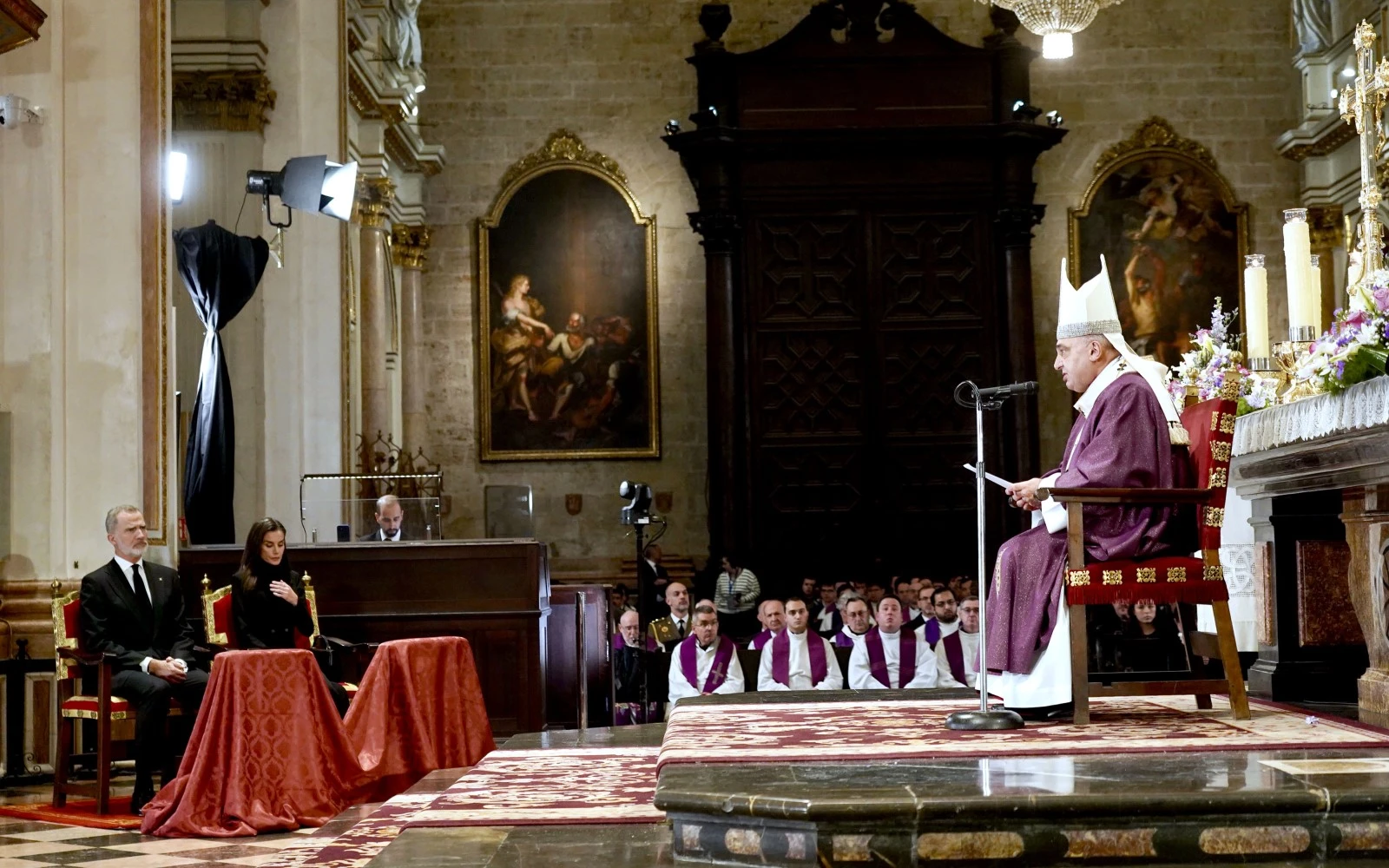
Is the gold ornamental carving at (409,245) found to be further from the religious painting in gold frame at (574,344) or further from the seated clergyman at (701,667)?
the seated clergyman at (701,667)

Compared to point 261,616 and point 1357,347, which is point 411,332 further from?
point 1357,347

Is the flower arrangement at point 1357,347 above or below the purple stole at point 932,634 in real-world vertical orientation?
above

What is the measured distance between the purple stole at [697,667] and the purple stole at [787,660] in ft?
1.11

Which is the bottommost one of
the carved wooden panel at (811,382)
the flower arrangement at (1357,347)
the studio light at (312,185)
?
the flower arrangement at (1357,347)

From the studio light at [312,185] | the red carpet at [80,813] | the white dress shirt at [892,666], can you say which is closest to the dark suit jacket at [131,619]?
the red carpet at [80,813]

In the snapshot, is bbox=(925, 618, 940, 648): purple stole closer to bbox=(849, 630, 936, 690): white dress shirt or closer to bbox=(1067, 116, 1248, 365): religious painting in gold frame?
bbox=(849, 630, 936, 690): white dress shirt

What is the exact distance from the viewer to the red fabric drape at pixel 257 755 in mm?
6969

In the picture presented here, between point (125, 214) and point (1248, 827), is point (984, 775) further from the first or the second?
point (125, 214)

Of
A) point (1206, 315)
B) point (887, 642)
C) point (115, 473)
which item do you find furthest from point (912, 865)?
point (1206, 315)

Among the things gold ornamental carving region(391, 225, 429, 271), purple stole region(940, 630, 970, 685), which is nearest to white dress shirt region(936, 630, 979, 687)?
purple stole region(940, 630, 970, 685)

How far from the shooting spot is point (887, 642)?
10.8 m

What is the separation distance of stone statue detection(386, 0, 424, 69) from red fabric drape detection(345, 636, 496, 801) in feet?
33.0

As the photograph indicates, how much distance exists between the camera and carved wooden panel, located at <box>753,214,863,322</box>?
16.9m

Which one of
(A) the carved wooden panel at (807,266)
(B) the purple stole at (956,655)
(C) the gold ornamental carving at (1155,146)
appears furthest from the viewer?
(C) the gold ornamental carving at (1155,146)
